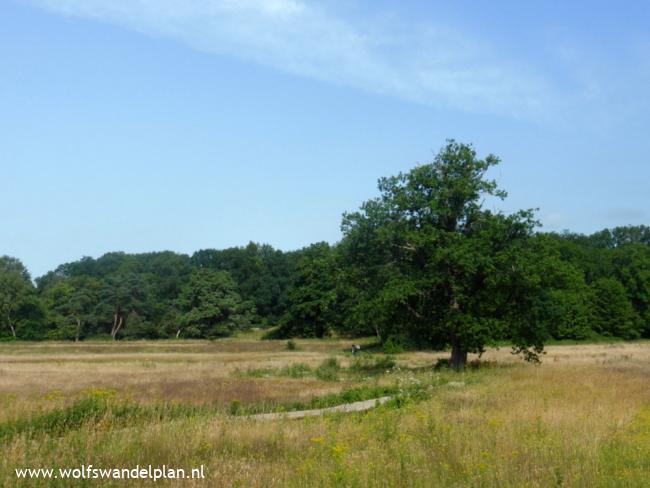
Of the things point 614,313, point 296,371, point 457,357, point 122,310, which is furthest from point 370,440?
point 122,310

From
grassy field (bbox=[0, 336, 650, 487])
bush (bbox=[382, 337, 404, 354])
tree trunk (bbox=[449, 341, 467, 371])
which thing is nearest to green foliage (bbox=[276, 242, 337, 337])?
bush (bbox=[382, 337, 404, 354])

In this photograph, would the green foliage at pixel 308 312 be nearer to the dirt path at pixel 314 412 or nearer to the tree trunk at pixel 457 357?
the tree trunk at pixel 457 357

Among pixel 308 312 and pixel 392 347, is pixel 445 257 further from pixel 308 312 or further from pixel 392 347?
pixel 308 312

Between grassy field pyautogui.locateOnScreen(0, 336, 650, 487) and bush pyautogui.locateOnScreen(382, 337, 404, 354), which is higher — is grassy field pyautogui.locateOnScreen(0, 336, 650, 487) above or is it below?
above

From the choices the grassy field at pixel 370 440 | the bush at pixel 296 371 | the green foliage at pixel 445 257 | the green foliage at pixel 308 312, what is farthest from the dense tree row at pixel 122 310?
the grassy field at pixel 370 440

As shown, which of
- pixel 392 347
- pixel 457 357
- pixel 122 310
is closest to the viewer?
pixel 457 357

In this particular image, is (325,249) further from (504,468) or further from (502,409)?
(504,468)

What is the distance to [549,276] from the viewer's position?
101ft

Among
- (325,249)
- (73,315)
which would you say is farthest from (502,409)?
(73,315)

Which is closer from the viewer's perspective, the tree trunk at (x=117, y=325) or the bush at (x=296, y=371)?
the bush at (x=296, y=371)

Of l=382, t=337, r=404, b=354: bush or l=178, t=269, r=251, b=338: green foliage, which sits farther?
l=178, t=269, r=251, b=338: green foliage

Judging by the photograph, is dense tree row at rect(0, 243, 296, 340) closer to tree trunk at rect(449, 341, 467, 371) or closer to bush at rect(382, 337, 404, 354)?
bush at rect(382, 337, 404, 354)

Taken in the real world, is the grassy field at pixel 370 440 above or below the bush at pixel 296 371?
above

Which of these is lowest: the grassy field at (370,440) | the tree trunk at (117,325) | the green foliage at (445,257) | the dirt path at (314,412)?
the tree trunk at (117,325)
